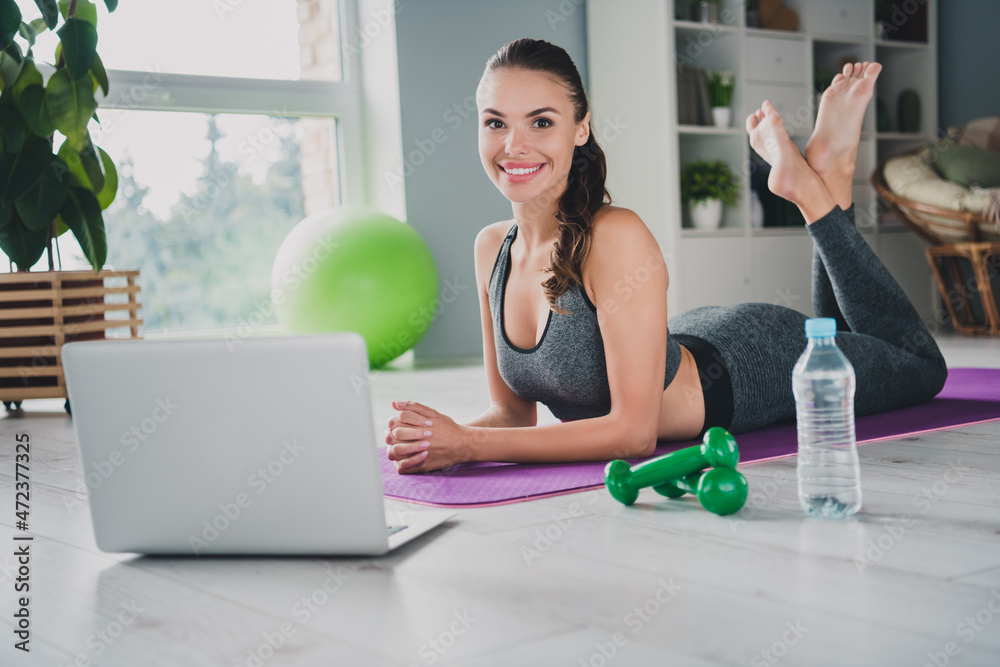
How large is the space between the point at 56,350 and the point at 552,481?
6.62 feet

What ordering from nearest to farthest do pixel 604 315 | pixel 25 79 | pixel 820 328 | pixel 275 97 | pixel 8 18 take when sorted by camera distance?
pixel 820 328 < pixel 604 315 < pixel 8 18 < pixel 25 79 < pixel 275 97

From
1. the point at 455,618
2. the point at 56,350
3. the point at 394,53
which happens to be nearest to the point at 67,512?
the point at 455,618

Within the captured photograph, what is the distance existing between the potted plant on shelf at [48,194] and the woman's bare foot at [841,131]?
2005 mm

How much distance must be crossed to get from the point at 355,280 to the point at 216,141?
1048 mm

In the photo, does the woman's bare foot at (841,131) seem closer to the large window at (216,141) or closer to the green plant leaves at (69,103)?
the green plant leaves at (69,103)

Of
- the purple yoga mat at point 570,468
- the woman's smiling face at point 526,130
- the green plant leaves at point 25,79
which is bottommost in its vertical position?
the purple yoga mat at point 570,468

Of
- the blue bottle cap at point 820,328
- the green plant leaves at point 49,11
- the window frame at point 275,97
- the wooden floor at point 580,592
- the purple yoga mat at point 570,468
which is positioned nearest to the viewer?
the wooden floor at point 580,592

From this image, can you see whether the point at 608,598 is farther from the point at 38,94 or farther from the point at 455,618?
the point at 38,94

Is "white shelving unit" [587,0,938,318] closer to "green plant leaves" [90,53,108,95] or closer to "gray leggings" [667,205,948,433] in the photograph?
"gray leggings" [667,205,948,433]

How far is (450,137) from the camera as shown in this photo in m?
4.27

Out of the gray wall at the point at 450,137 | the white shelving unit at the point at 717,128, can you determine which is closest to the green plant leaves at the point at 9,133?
the gray wall at the point at 450,137

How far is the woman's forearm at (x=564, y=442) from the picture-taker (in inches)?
58.5

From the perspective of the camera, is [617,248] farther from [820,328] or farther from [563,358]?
[820,328]

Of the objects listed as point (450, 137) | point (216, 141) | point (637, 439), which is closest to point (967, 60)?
point (450, 137)
